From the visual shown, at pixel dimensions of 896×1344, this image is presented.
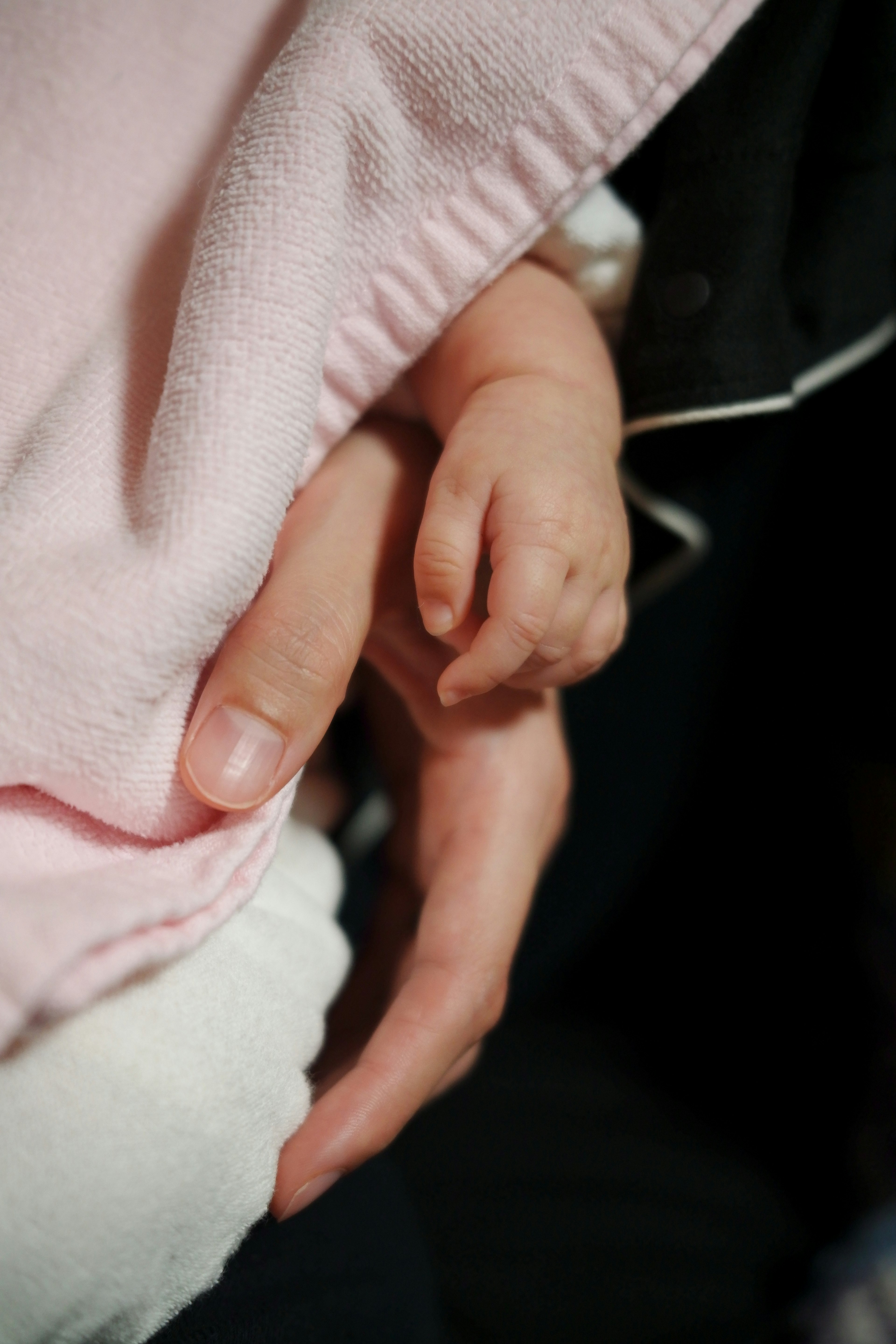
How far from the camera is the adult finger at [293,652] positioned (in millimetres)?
324

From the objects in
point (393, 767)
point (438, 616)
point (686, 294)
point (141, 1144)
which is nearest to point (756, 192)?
point (686, 294)

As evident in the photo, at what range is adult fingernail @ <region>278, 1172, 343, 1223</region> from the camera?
1.16 ft

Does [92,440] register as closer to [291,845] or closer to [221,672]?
[221,672]

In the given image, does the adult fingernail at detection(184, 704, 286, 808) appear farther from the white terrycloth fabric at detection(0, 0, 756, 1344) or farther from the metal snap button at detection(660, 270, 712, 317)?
the metal snap button at detection(660, 270, 712, 317)

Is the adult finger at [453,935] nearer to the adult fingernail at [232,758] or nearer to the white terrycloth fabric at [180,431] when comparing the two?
the white terrycloth fabric at [180,431]

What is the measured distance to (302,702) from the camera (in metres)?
0.34

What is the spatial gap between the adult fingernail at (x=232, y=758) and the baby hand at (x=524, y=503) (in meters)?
0.08

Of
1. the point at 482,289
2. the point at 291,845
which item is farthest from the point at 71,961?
the point at 482,289

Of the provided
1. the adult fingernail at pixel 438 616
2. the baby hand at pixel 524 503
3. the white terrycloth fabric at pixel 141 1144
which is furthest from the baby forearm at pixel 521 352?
the white terrycloth fabric at pixel 141 1144

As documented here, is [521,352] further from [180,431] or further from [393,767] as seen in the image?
[393,767]

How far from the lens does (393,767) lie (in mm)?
607

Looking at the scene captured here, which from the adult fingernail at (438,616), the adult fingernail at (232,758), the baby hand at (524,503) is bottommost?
the adult fingernail at (232,758)

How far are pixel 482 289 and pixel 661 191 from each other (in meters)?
0.16

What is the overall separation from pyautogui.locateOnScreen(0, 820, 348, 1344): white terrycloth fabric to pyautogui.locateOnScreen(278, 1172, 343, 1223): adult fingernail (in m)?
0.02
